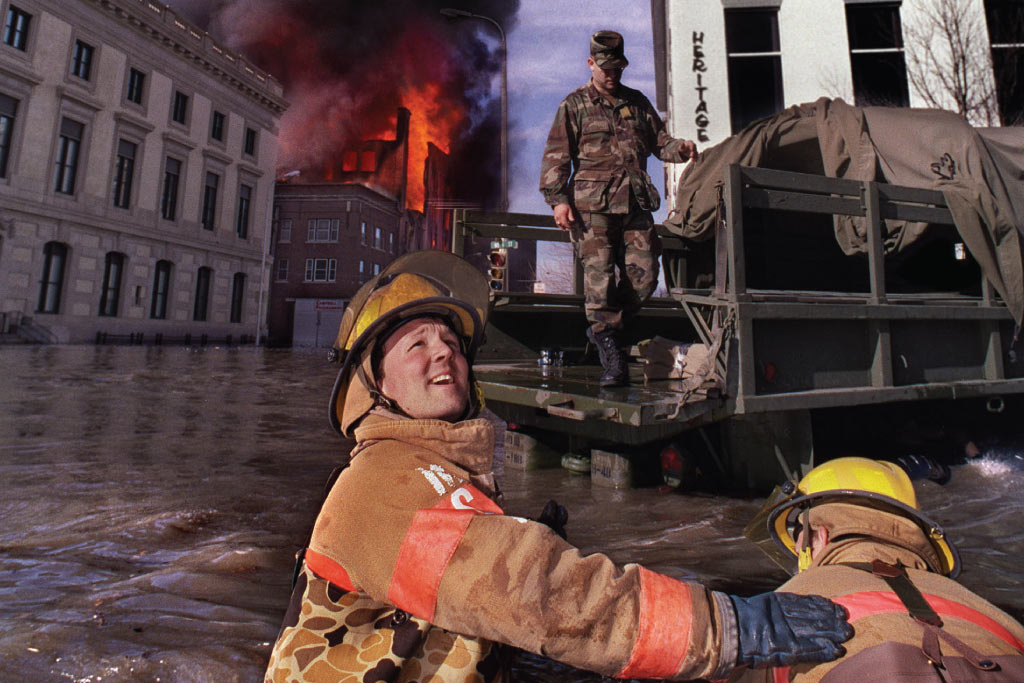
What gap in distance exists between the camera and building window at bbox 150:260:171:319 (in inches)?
1215

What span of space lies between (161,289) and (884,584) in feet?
118

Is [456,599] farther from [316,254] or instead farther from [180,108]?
[316,254]

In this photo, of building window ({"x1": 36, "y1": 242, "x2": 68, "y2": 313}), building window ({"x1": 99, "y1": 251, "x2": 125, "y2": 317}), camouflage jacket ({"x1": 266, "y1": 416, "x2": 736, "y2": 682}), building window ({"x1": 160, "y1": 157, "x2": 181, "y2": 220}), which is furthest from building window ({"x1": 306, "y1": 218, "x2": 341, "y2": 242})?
camouflage jacket ({"x1": 266, "y1": 416, "x2": 736, "y2": 682})

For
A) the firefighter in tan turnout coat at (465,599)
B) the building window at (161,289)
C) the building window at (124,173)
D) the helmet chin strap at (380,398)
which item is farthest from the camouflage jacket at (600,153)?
the building window at (161,289)

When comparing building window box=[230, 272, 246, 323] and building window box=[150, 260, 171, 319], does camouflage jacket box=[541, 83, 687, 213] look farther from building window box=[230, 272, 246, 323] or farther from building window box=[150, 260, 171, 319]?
building window box=[230, 272, 246, 323]

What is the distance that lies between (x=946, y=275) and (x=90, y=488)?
24.9 ft

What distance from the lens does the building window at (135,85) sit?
2956 centimetres

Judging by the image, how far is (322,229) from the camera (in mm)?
43938

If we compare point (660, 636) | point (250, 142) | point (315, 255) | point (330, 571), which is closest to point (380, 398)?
point (330, 571)

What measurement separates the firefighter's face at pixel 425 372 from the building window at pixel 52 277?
31297 mm

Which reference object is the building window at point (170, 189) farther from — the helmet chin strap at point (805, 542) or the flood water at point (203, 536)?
the helmet chin strap at point (805, 542)

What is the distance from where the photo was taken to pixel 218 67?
33625 millimetres

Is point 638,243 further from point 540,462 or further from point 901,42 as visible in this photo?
point 901,42

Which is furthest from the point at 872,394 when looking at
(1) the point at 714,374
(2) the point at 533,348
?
(2) the point at 533,348
